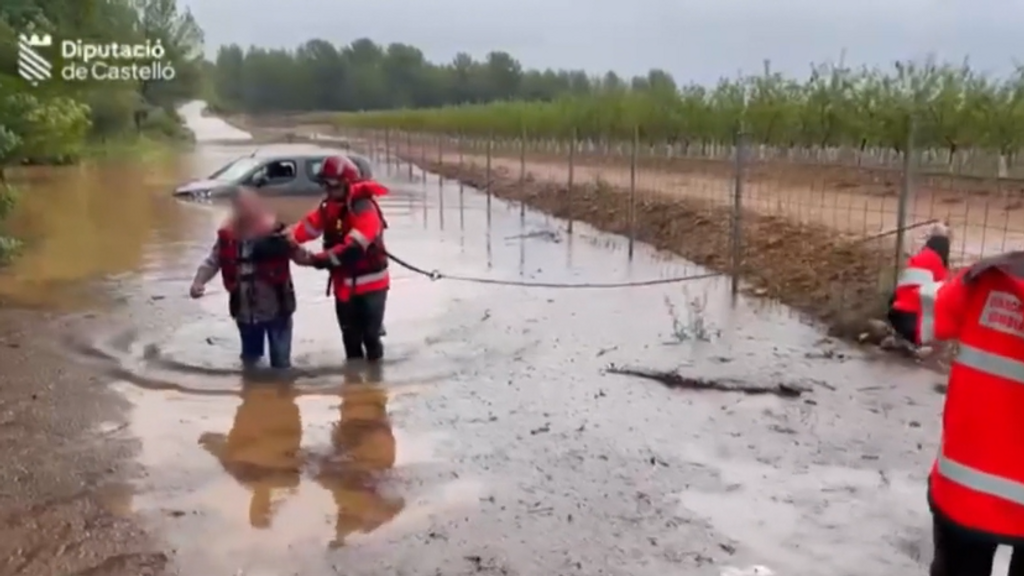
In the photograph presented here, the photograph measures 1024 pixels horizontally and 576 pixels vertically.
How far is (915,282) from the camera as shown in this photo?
123 inches

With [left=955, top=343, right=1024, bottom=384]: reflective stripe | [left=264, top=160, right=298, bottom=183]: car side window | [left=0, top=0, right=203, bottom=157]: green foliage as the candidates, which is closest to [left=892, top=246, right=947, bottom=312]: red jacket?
[left=955, top=343, right=1024, bottom=384]: reflective stripe

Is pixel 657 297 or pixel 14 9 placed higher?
pixel 14 9

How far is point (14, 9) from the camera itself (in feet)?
57.5

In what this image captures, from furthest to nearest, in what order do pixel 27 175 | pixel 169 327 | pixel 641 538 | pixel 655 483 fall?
pixel 27 175 < pixel 169 327 < pixel 655 483 < pixel 641 538

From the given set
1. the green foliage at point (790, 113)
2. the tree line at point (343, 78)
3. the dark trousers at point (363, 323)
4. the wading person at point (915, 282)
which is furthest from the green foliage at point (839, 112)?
the tree line at point (343, 78)

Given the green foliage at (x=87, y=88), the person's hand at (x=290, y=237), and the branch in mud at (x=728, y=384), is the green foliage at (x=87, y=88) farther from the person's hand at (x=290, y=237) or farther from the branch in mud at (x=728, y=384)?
the branch in mud at (x=728, y=384)

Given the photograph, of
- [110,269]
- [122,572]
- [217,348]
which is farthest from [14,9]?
[122,572]

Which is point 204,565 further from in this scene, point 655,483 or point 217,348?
point 217,348

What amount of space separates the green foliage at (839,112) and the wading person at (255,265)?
24.6 feet

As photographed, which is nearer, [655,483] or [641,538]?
[641,538]

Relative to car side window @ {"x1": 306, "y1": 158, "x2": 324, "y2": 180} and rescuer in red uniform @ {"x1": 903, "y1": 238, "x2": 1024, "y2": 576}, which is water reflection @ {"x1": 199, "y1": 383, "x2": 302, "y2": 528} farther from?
car side window @ {"x1": 306, "y1": 158, "x2": 324, "y2": 180}

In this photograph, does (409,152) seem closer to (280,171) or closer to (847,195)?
(280,171)

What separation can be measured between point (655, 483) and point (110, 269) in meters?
10.0

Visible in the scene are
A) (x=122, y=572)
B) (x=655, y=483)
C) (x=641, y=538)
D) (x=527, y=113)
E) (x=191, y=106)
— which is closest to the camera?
(x=122, y=572)
